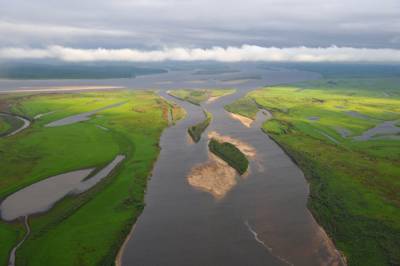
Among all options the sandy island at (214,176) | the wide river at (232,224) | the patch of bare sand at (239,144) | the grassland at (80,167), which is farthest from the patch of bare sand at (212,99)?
the wide river at (232,224)

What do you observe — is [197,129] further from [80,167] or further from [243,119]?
[80,167]

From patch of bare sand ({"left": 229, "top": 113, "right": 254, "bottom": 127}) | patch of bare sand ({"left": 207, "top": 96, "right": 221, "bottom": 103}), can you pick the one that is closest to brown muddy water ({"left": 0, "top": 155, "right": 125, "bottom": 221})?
patch of bare sand ({"left": 229, "top": 113, "right": 254, "bottom": 127})

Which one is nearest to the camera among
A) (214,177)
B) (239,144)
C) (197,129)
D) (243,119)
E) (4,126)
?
(214,177)

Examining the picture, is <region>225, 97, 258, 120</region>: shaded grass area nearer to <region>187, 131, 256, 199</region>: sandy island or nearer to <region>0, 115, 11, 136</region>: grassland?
<region>187, 131, 256, 199</region>: sandy island

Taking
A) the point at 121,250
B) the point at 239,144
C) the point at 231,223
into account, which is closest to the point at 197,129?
the point at 239,144

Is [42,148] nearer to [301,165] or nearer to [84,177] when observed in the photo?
[84,177]

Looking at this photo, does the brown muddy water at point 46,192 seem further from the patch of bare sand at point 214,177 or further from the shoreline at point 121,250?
the patch of bare sand at point 214,177
